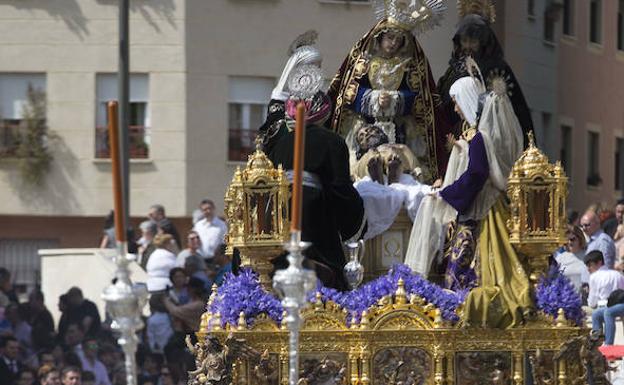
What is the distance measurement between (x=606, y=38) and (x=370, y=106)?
25.6m

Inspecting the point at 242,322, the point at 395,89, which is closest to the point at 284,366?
the point at 242,322

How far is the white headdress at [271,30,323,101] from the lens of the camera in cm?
1717

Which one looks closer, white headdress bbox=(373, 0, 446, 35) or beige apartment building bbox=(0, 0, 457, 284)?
white headdress bbox=(373, 0, 446, 35)

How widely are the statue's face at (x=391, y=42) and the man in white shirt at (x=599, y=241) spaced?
18.0 ft

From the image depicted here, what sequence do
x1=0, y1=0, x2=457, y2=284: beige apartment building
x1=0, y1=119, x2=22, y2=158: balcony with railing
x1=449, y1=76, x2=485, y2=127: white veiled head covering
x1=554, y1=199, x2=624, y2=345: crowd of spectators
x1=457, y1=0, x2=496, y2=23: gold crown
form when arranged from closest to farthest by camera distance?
x1=449, y1=76, x2=485, y2=127: white veiled head covering < x1=457, y1=0, x2=496, y2=23: gold crown < x1=554, y1=199, x2=624, y2=345: crowd of spectators < x1=0, y1=0, x2=457, y2=284: beige apartment building < x1=0, y1=119, x2=22, y2=158: balcony with railing

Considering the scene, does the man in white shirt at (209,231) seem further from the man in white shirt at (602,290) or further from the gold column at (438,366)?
the gold column at (438,366)

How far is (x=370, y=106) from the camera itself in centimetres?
1781

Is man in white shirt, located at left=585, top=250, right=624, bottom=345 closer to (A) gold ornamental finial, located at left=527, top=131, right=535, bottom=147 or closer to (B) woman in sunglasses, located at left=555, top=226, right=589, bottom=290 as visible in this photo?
(B) woman in sunglasses, located at left=555, top=226, right=589, bottom=290

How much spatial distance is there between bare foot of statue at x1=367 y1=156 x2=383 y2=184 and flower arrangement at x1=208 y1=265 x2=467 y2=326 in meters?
1.35

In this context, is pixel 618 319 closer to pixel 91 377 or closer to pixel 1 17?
pixel 91 377

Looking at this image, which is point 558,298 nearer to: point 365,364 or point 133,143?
point 365,364

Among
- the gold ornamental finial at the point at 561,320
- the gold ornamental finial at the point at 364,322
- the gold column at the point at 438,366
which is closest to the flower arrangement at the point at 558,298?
the gold ornamental finial at the point at 561,320

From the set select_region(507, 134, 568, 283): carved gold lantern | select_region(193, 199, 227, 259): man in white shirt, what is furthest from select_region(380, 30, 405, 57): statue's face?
select_region(193, 199, 227, 259): man in white shirt

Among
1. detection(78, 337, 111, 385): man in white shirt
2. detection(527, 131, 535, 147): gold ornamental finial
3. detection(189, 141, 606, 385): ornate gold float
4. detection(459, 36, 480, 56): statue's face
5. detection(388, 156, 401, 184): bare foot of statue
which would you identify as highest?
detection(459, 36, 480, 56): statue's face
